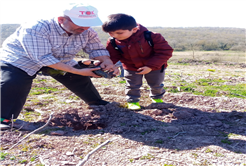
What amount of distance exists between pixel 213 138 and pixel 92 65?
2.01 meters

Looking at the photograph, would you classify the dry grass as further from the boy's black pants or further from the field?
the boy's black pants

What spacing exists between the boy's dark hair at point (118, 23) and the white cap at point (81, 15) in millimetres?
180

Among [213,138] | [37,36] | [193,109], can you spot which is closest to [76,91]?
[37,36]

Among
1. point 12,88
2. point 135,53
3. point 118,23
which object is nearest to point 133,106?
point 135,53

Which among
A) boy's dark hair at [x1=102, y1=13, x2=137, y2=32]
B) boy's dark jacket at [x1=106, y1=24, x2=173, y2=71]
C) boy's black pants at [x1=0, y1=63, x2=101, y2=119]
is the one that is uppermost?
boy's dark hair at [x1=102, y1=13, x2=137, y2=32]

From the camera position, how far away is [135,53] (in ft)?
12.7

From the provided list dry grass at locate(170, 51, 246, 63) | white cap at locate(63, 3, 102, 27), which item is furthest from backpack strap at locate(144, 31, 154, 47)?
dry grass at locate(170, 51, 246, 63)

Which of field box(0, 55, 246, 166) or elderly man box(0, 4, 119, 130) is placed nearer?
field box(0, 55, 246, 166)

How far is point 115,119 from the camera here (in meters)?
3.64

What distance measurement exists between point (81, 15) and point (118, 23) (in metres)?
0.51

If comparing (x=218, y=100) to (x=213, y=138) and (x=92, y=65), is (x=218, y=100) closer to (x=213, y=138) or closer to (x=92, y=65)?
(x=213, y=138)

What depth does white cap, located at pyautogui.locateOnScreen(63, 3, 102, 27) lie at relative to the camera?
10.4 ft

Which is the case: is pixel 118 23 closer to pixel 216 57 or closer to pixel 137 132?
pixel 137 132

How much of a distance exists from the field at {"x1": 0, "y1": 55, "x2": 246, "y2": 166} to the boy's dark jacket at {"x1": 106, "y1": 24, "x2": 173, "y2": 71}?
29.0 inches
